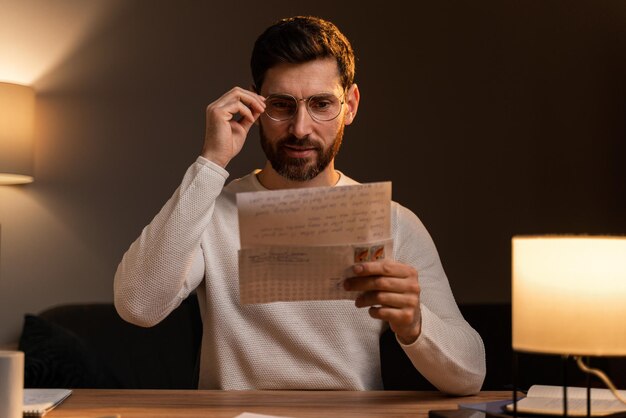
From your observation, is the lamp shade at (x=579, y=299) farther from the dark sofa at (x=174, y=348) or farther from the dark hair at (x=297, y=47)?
the dark sofa at (x=174, y=348)

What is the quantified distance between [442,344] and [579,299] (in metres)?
0.54

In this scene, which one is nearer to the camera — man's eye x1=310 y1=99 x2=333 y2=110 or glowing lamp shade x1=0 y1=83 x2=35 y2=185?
man's eye x1=310 y1=99 x2=333 y2=110

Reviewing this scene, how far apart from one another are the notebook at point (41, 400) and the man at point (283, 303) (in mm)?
239

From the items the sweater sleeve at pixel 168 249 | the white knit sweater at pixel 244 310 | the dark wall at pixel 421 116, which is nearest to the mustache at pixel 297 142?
the white knit sweater at pixel 244 310

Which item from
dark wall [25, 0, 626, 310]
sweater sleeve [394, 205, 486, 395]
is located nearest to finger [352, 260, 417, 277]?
sweater sleeve [394, 205, 486, 395]

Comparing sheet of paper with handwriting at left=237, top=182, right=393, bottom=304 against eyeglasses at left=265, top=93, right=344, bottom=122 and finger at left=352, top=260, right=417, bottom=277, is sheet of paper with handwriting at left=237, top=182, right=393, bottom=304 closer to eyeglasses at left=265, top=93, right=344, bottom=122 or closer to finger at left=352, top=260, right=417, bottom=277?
finger at left=352, top=260, right=417, bottom=277

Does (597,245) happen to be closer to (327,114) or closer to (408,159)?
(327,114)

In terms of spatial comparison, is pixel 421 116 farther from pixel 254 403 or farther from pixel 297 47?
pixel 254 403

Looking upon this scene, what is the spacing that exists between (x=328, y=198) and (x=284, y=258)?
129mm

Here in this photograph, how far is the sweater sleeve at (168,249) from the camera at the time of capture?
1.59 metres

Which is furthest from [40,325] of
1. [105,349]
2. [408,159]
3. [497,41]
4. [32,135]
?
[497,41]

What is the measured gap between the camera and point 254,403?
4.61 ft

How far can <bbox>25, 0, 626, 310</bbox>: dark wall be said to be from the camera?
9.32 feet

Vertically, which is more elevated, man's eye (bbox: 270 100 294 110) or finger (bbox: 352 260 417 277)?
man's eye (bbox: 270 100 294 110)
